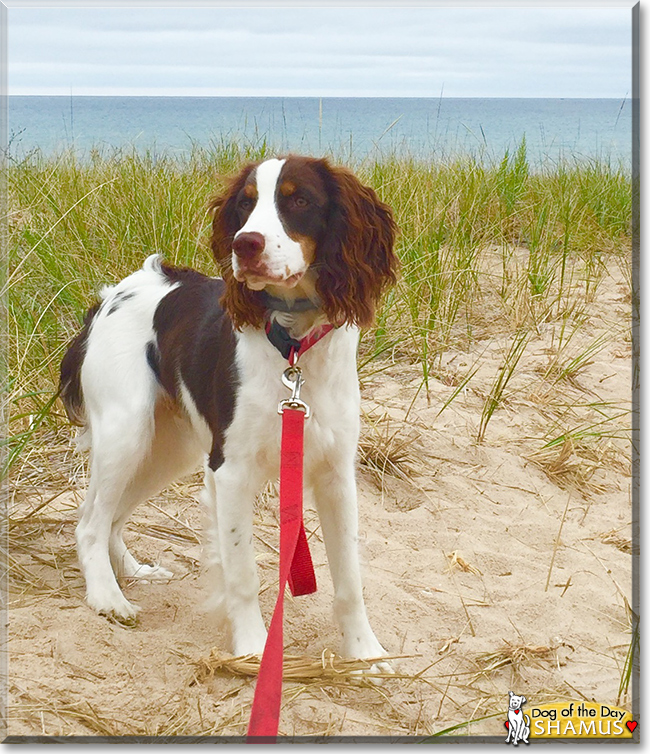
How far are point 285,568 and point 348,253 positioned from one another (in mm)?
880

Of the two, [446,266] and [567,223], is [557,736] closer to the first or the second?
[446,266]

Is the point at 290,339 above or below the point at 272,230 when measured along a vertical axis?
below

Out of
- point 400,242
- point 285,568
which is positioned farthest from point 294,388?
point 400,242

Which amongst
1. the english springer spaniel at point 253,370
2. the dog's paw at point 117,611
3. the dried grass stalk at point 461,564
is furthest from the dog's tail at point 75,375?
the dried grass stalk at point 461,564

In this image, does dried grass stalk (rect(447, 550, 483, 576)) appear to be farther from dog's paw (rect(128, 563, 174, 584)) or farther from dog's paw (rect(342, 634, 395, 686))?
dog's paw (rect(128, 563, 174, 584))

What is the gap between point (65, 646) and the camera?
8.93ft

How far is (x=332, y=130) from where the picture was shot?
20.2ft

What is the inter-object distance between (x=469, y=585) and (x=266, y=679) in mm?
1285

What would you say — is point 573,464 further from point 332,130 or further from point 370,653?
point 332,130

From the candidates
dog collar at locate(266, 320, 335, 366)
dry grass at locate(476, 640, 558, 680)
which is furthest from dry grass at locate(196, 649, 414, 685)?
dog collar at locate(266, 320, 335, 366)

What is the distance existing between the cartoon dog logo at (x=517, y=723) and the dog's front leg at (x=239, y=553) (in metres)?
0.76

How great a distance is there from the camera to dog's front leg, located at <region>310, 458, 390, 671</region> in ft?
A: 9.34

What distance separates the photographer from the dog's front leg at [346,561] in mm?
2846

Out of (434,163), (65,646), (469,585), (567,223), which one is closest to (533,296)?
(567,223)
